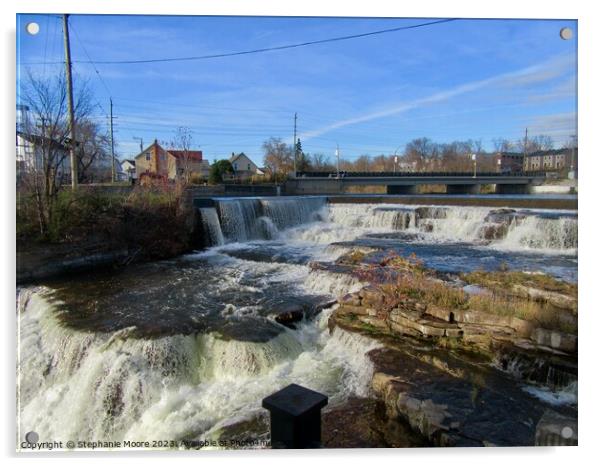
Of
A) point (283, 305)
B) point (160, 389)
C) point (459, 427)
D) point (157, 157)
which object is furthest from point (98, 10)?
point (157, 157)

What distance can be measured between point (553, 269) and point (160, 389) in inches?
137

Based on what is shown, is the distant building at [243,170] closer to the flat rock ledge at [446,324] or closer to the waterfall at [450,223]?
the waterfall at [450,223]

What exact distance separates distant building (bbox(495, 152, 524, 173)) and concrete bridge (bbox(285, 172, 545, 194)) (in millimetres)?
192

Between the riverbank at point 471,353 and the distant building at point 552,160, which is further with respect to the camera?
the distant building at point 552,160

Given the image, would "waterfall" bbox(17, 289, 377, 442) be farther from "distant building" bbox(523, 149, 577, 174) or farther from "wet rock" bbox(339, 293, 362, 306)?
"distant building" bbox(523, 149, 577, 174)

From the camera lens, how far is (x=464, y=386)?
7.80 ft

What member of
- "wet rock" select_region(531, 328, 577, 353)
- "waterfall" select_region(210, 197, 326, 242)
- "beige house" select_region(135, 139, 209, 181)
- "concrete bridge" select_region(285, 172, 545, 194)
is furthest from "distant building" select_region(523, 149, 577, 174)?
"waterfall" select_region(210, 197, 326, 242)

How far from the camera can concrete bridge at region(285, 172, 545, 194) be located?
622 cm

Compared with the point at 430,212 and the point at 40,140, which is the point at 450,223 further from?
the point at 40,140

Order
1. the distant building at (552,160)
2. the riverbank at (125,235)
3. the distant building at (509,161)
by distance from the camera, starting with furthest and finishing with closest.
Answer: the riverbank at (125,235) < the distant building at (509,161) < the distant building at (552,160)

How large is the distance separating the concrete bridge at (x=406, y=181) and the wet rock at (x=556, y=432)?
3071mm

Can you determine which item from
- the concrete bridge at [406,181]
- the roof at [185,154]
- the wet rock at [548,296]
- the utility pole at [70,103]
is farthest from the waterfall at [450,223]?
the utility pole at [70,103]

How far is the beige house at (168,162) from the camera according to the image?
708 cm

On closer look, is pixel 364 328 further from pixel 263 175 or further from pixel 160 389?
pixel 263 175
